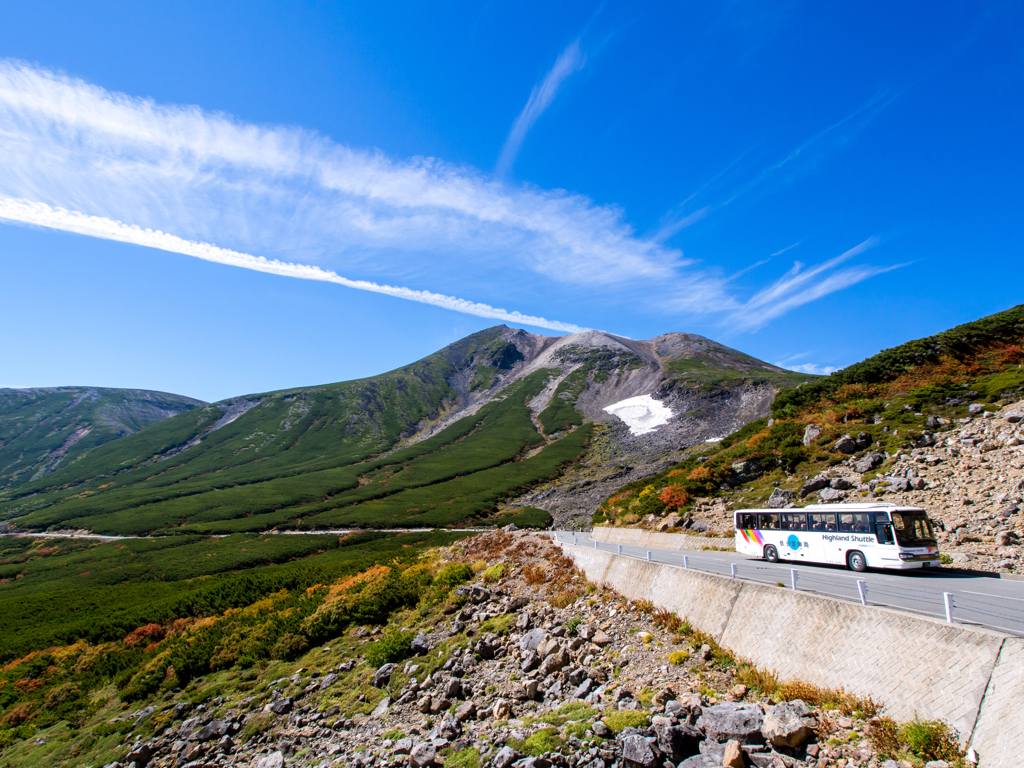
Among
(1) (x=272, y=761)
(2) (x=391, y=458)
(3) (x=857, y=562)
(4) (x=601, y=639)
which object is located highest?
(2) (x=391, y=458)

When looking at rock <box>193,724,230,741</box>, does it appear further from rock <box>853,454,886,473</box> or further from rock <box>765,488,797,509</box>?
rock <box>853,454,886,473</box>

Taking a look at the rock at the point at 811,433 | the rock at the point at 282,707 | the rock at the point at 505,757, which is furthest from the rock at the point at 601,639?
the rock at the point at 811,433

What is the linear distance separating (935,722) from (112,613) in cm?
5230

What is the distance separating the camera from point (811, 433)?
Answer: 1364 inches

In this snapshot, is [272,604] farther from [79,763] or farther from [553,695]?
[553,695]

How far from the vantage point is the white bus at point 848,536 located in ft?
58.7

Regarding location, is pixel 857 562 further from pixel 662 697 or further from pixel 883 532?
pixel 662 697

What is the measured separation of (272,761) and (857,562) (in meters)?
22.6

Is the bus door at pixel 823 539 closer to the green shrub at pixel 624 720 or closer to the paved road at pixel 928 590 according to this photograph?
the paved road at pixel 928 590

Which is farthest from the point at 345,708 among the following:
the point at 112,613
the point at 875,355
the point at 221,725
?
the point at 875,355

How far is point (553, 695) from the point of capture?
457 inches

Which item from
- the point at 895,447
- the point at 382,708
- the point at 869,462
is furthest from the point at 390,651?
the point at 895,447

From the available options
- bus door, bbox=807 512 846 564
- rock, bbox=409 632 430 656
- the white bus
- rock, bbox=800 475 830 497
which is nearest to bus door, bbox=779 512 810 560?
the white bus

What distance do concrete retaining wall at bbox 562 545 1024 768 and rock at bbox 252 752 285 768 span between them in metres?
12.1
